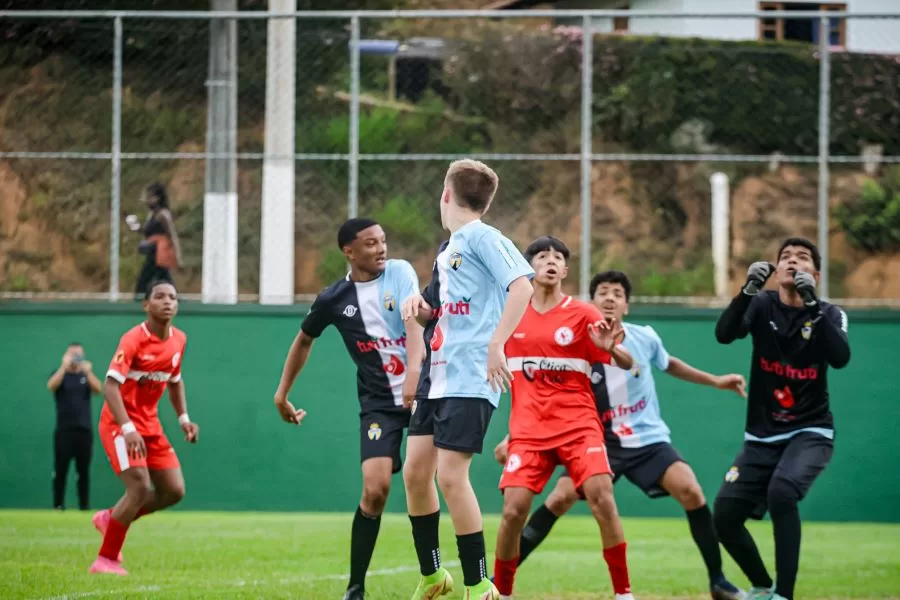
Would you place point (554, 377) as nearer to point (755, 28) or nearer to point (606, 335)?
point (606, 335)

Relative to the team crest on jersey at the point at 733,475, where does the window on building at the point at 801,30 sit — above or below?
above

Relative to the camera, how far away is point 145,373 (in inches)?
407

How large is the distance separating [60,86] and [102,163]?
1.32m

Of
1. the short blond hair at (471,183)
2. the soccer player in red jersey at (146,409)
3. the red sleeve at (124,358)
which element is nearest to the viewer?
the short blond hair at (471,183)

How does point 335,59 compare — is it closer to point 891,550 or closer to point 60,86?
point 60,86

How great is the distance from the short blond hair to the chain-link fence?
328 inches

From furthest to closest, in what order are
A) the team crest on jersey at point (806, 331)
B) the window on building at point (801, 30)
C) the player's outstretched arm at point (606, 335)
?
the window on building at point (801, 30), the team crest on jersey at point (806, 331), the player's outstretched arm at point (606, 335)

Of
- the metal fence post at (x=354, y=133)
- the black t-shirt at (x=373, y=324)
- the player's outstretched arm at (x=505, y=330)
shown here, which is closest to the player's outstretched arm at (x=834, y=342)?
the player's outstretched arm at (x=505, y=330)

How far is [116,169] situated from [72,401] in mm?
2617

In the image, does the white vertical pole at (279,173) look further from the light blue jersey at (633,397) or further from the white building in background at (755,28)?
the light blue jersey at (633,397)

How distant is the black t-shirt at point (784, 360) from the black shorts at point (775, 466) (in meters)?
0.08

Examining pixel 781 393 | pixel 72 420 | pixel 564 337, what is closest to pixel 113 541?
pixel 564 337

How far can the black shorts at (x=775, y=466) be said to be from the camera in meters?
8.08

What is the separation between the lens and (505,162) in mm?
16047
